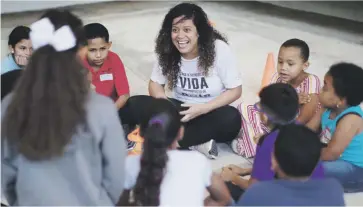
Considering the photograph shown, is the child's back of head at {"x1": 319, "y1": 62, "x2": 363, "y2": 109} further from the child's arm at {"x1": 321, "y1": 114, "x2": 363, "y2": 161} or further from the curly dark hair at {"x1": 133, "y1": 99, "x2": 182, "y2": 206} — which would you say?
the curly dark hair at {"x1": 133, "y1": 99, "x2": 182, "y2": 206}

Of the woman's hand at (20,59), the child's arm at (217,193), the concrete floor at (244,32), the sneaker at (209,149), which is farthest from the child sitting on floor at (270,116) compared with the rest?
the woman's hand at (20,59)

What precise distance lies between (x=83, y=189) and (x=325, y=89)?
1.00 meters

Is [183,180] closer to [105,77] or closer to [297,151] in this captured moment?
[297,151]

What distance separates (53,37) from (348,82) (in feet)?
3.53

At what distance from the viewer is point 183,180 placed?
1407 millimetres

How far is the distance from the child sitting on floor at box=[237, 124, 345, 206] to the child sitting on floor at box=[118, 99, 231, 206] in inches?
5.6

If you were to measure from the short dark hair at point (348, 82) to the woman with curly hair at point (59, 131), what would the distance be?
887 mm

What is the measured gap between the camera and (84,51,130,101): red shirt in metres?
2.45

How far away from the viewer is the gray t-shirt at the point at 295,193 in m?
1.31

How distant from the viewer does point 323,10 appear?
4.43 meters

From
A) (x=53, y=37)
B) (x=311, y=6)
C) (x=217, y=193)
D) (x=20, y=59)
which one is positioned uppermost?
(x=53, y=37)

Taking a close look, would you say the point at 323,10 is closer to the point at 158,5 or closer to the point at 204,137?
the point at 158,5

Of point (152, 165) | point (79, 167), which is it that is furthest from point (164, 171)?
point (79, 167)

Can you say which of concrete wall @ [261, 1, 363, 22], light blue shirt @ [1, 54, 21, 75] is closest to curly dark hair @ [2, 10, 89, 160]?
light blue shirt @ [1, 54, 21, 75]
